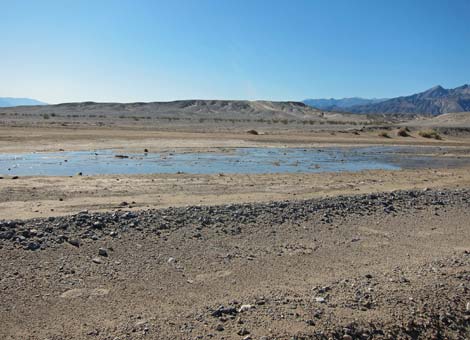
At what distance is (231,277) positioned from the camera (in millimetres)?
7723

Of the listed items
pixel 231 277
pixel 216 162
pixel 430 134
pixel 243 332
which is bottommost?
pixel 243 332

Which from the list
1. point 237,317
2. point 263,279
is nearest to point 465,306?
point 263,279

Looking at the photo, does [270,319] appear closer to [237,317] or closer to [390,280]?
[237,317]

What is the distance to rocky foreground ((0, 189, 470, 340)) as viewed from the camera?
6.23m

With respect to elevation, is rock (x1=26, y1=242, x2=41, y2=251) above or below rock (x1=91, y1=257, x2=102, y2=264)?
above

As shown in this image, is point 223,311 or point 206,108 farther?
point 206,108

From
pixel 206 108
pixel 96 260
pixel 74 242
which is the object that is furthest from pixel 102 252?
pixel 206 108

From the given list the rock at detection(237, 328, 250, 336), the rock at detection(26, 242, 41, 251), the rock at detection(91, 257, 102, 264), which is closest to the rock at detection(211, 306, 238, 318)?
the rock at detection(237, 328, 250, 336)

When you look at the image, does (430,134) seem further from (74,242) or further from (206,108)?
(206,108)

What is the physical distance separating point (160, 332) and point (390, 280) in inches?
155

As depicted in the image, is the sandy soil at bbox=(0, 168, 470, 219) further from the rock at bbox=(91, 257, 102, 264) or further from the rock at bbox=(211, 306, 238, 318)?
the rock at bbox=(211, 306, 238, 318)

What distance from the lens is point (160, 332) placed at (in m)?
5.92

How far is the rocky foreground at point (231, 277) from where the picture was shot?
6.23 m

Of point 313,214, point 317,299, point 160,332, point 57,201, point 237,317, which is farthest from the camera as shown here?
point 57,201
